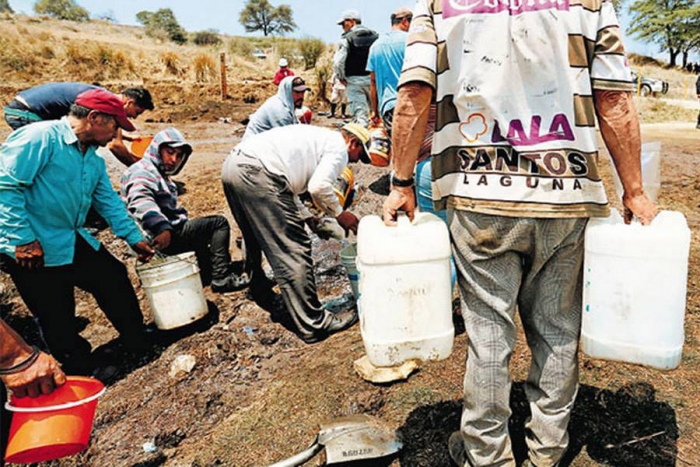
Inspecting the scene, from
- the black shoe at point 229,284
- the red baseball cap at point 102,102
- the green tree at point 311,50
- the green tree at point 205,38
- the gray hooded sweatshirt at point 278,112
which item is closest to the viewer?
the red baseball cap at point 102,102

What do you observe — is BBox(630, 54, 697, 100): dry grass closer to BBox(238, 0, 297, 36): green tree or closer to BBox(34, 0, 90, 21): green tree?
BBox(238, 0, 297, 36): green tree

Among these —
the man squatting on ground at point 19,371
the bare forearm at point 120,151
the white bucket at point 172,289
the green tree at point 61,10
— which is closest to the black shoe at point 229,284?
the white bucket at point 172,289

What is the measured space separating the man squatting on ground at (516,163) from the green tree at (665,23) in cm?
4434

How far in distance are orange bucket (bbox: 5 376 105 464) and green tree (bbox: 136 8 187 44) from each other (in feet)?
133

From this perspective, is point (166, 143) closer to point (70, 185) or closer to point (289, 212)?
point (70, 185)

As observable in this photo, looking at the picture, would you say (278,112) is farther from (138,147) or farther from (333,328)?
(333,328)

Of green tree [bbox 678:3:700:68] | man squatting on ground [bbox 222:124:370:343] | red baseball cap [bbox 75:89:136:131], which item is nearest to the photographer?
red baseball cap [bbox 75:89:136:131]

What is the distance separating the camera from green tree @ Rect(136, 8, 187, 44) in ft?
128

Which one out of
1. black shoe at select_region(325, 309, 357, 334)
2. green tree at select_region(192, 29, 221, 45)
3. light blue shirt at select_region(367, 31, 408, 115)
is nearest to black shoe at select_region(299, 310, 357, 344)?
black shoe at select_region(325, 309, 357, 334)

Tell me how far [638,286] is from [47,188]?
3084mm

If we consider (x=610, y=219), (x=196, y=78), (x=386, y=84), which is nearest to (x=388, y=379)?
(x=610, y=219)

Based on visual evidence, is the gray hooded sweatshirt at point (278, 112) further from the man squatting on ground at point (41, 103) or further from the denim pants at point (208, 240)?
the man squatting on ground at point (41, 103)

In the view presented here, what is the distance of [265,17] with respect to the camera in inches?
2196

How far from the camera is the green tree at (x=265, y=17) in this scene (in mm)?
54719
